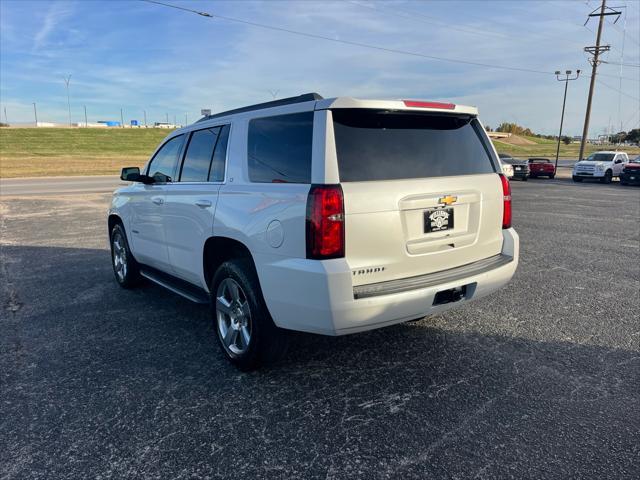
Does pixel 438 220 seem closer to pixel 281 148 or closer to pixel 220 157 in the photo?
pixel 281 148

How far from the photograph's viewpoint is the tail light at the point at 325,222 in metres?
2.92

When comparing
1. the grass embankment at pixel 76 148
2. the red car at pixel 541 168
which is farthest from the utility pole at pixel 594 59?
the grass embankment at pixel 76 148

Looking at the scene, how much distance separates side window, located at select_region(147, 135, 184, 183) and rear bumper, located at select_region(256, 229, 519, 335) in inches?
82.6

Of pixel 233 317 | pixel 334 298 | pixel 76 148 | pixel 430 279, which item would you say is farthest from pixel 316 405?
pixel 76 148

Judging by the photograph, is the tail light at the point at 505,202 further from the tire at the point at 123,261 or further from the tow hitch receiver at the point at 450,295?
the tire at the point at 123,261

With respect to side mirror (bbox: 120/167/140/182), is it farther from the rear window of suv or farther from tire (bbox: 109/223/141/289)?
the rear window of suv

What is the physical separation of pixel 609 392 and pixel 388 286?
1.71 meters

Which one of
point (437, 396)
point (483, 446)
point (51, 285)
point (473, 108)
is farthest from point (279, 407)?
point (51, 285)

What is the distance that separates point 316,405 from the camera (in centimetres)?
321

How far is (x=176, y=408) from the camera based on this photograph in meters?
3.19

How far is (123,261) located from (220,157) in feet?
8.75

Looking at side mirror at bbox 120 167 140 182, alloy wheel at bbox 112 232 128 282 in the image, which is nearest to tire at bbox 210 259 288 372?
side mirror at bbox 120 167 140 182

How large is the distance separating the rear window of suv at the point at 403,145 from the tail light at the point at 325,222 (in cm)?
15

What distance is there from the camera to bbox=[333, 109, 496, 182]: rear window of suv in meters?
3.10
